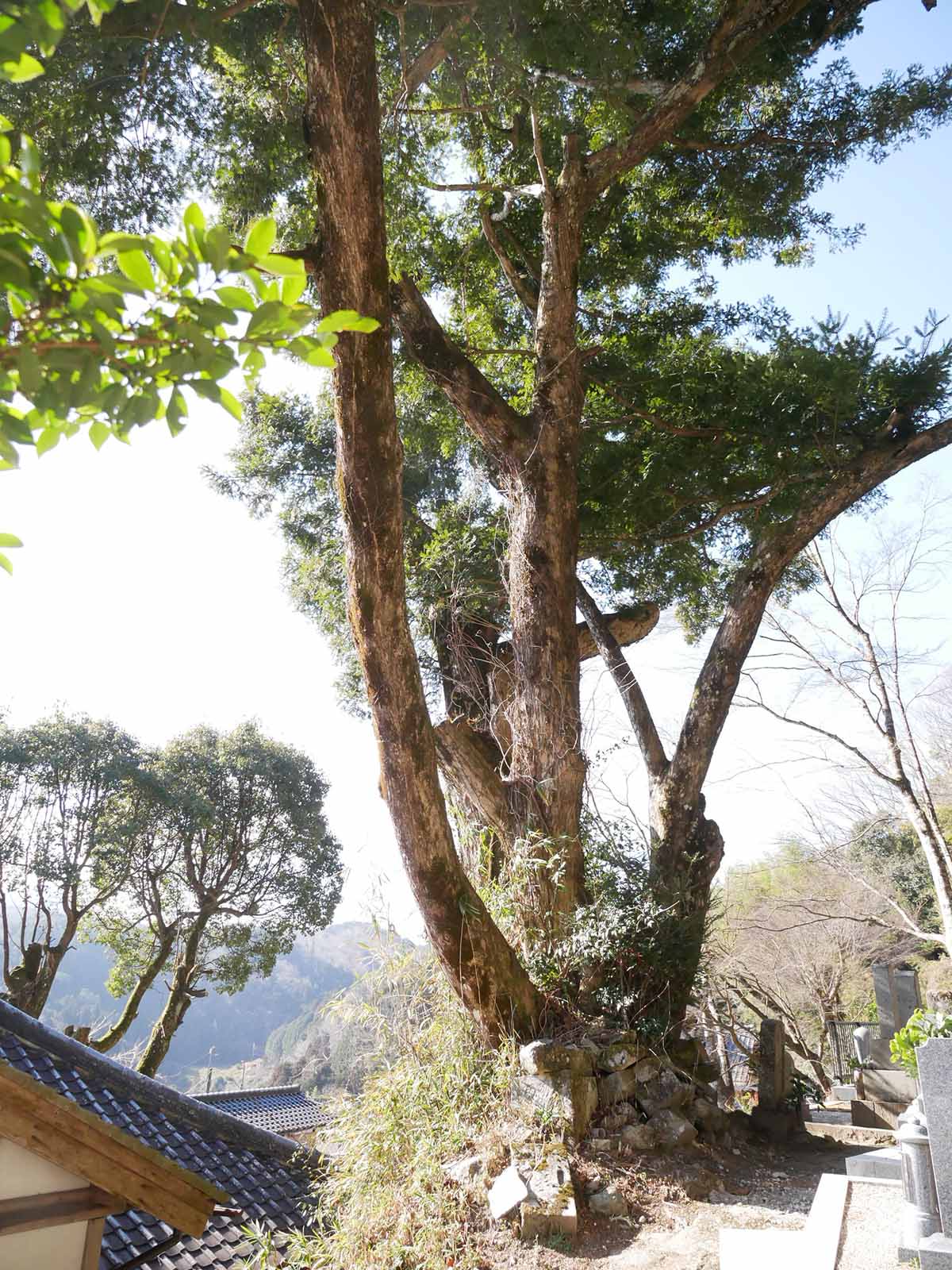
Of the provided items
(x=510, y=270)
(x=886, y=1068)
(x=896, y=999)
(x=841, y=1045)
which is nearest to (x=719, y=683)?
(x=510, y=270)

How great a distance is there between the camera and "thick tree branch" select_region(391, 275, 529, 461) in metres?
5.85

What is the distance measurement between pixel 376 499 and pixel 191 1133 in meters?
5.55

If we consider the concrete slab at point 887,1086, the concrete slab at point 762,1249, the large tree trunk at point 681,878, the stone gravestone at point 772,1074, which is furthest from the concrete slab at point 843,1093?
the concrete slab at point 762,1249

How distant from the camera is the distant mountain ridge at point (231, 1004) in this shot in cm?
2888

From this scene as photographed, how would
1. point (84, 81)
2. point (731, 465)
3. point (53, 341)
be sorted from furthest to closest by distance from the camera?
point (731, 465) → point (84, 81) → point (53, 341)

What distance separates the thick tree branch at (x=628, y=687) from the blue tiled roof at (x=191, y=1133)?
368cm

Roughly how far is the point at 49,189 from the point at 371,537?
11.6 feet

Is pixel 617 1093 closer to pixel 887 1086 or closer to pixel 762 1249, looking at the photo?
pixel 762 1249

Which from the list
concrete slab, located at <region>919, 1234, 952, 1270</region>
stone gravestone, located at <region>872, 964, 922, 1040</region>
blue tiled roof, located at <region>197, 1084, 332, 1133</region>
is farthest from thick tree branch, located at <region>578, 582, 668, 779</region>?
blue tiled roof, located at <region>197, 1084, 332, 1133</region>

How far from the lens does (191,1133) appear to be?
21.3 ft

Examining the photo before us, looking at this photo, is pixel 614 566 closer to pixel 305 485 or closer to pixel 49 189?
pixel 305 485

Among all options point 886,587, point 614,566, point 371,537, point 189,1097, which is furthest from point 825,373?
point 189,1097

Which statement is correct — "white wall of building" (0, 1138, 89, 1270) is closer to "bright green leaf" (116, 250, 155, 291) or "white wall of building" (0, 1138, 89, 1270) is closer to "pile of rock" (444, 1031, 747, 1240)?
"pile of rock" (444, 1031, 747, 1240)

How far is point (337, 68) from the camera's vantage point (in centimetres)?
379
